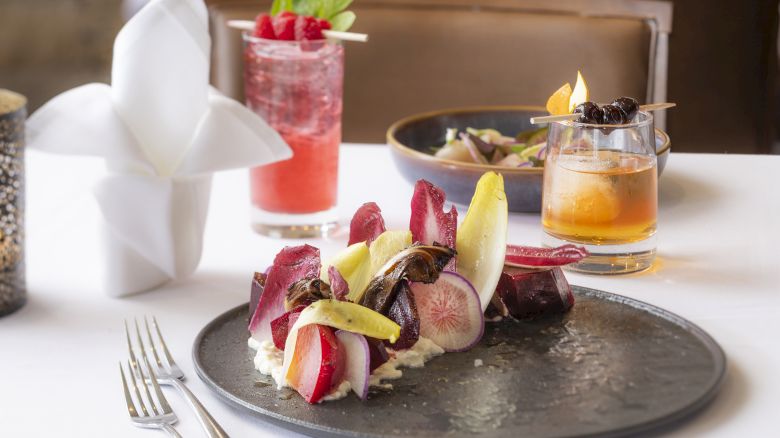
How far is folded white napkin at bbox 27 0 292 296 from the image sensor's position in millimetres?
954

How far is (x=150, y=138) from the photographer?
0.98 metres

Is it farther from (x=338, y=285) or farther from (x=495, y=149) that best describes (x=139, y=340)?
(x=495, y=149)

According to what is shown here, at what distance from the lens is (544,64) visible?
6.29 feet

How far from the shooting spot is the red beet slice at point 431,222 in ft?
2.88

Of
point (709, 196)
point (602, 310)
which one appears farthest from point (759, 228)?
point (602, 310)

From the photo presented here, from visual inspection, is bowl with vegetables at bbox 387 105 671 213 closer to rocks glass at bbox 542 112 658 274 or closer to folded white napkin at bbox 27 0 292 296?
rocks glass at bbox 542 112 658 274

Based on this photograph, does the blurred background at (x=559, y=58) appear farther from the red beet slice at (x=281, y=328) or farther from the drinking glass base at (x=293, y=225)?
the red beet slice at (x=281, y=328)

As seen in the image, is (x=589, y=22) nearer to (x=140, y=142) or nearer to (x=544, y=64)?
(x=544, y=64)

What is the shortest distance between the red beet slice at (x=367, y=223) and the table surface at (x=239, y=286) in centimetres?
13

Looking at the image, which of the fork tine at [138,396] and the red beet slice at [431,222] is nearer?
the fork tine at [138,396]

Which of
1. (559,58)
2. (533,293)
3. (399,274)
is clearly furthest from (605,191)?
(559,58)

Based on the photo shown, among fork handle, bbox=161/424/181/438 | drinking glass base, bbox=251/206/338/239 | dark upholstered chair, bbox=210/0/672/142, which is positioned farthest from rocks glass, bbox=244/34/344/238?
dark upholstered chair, bbox=210/0/672/142

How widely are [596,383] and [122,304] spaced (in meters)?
0.43

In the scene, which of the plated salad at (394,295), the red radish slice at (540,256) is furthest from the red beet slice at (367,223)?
the red radish slice at (540,256)
